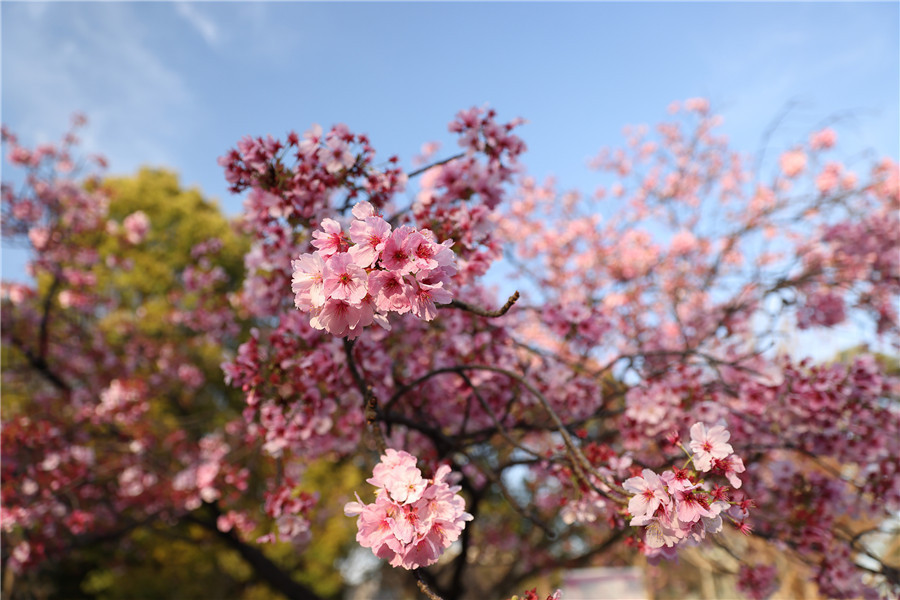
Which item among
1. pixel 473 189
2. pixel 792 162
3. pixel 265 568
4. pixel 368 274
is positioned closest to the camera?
pixel 368 274

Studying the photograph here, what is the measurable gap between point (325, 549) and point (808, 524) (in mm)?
11961

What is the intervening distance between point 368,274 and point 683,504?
1281 millimetres

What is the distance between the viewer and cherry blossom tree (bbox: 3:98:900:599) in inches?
70.9

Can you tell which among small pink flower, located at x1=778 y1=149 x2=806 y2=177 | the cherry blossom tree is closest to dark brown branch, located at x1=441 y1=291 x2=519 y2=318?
the cherry blossom tree

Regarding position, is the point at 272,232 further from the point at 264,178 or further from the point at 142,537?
the point at 142,537

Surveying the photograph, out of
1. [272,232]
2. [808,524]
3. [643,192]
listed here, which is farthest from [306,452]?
[643,192]

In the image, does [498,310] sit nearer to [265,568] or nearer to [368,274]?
[368,274]

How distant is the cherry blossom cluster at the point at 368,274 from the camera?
1615mm

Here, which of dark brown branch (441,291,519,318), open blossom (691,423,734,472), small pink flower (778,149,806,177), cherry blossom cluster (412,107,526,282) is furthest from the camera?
small pink flower (778,149,806,177)

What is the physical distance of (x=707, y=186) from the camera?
10.2 m

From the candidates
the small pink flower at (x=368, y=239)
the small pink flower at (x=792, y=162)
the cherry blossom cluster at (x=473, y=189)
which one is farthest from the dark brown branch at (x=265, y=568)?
the small pink flower at (x=792, y=162)

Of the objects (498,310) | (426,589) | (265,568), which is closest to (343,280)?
(498,310)

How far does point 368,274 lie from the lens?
5.34ft

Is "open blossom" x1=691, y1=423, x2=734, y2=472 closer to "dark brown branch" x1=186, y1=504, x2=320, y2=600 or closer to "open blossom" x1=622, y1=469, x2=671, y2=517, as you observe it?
"open blossom" x1=622, y1=469, x2=671, y2=517
